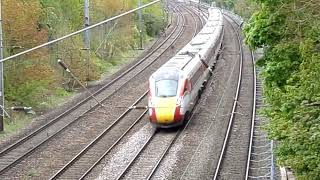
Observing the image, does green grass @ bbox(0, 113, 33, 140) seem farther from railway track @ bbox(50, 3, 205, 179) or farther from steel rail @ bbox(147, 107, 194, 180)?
steel rail @ bbox(147, 107, 194, 180)

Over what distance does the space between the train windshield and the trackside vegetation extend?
676 cm

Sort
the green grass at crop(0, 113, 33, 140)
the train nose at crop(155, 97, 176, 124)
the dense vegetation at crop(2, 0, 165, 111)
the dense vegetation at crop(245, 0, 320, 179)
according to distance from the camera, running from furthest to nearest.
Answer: the dense vegetation at crop(2, 0, 165, 111) → the green grass at crop(0, 113, 33, 140) → the train nose at crop(155, 97, 176, 124) → the dense vegetation at crop(245, 0, 320, 179)

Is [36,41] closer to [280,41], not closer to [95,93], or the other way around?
[95,93]

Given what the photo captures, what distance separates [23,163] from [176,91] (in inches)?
296

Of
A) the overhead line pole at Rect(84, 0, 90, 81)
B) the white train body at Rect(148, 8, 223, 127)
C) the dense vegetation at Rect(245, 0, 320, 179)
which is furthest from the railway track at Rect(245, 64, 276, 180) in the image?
the overhead line pole at Rect(84, 0, 90, 81)

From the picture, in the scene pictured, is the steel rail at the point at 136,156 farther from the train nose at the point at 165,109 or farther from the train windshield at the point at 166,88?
the train windshield at the point at 166,88

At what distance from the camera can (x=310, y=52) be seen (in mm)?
15375

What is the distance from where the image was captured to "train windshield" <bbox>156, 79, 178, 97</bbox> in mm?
26344

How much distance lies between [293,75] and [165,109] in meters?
10.2

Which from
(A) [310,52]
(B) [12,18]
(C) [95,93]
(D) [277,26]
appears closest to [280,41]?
(D) [277,26]

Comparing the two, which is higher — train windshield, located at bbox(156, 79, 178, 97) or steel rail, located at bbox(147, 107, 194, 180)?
train windshield, located at bbox(156, 79, 178, 97)

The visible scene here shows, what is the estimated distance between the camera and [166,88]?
26.5 meters

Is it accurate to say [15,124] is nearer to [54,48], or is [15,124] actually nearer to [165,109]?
[165,109]

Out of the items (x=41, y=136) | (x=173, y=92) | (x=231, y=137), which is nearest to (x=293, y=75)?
(x=231, y=137)
